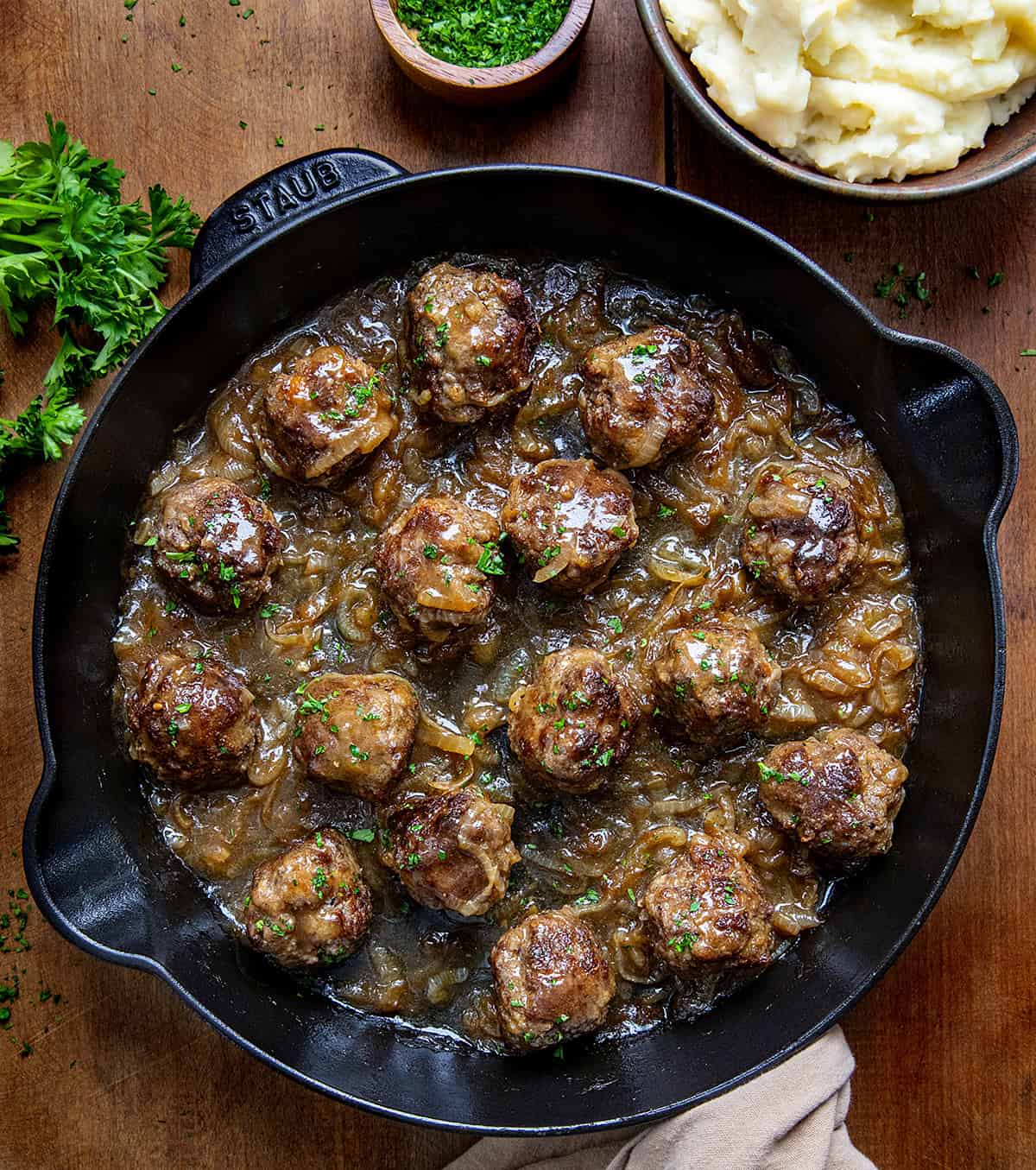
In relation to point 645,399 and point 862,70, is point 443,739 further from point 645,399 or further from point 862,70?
point 862,70

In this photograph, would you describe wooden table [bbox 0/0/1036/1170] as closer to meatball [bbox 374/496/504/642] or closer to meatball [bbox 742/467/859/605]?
meatball [bbox 742/467/859/605]

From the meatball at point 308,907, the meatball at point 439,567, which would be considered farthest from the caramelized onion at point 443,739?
the meatball at point 308,907

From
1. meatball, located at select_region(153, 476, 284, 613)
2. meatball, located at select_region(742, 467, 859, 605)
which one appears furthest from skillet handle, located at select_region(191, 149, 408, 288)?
meatball, located at select_region(742, 467, 859, 605)

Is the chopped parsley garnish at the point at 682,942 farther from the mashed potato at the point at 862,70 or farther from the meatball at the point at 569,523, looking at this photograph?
the mashed potato at the point at 862,70

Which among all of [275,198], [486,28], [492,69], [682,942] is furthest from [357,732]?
[486,28]

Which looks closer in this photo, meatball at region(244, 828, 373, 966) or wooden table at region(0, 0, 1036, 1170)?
meatball at region(244, 828, 373, 966)

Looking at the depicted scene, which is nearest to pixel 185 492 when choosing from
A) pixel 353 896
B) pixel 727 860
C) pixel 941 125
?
pixel 353 896
